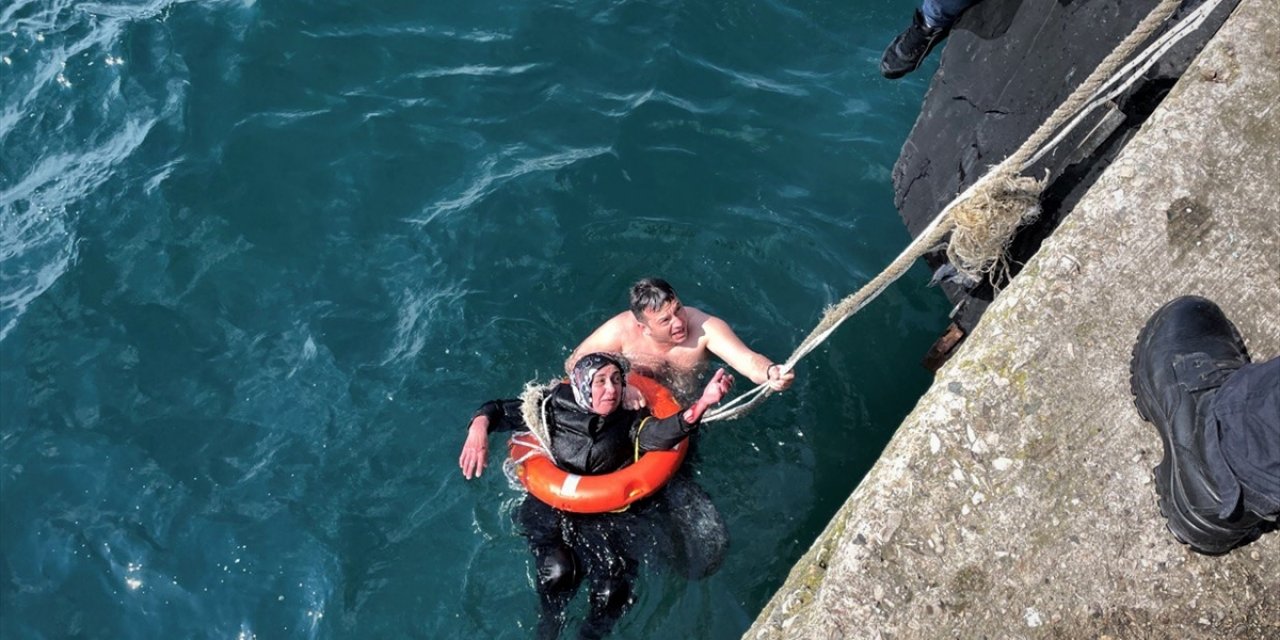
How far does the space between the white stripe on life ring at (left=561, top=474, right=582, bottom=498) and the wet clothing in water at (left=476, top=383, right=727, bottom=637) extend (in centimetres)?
15

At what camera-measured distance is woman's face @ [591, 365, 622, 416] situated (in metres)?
5.51

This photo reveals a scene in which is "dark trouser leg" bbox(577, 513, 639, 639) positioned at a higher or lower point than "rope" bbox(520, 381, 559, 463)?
lower

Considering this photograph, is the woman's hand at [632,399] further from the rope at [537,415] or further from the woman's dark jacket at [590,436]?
the rope at [537,415]

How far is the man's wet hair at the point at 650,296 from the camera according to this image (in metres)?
5.86

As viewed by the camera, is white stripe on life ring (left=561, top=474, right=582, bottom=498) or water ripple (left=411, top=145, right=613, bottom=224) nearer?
white stripe on life ring (left=561, top=474, right=582, bottom=498)

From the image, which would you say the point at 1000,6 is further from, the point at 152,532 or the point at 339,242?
the point at 152,532

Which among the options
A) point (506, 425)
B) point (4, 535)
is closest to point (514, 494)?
point (506, 425)

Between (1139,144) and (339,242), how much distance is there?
202 inches

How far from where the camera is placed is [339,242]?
23.2 ft

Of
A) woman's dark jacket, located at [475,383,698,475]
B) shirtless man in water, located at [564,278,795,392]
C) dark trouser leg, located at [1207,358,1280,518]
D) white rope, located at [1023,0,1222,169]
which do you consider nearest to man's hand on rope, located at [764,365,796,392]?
shirtless man in water, located at [564,278,795,392]

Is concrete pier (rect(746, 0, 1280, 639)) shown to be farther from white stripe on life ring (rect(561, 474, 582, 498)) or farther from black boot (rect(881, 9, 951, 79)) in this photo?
white stripe on life ring (rect(561, 474, 582, 498))

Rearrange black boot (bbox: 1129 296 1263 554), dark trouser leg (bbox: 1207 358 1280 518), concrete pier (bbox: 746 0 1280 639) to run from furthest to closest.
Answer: concrete pier (bbox: 746 0 1280 639) → black boot (bbox: 1129 296 1263 554) → dark trouser leg (bbox: 1207 358 1280 518)

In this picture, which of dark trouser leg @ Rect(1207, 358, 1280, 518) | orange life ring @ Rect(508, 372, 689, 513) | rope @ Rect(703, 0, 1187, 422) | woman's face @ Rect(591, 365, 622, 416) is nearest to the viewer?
dark trouser leg @ Rect(1207, 358, 1280, 518)

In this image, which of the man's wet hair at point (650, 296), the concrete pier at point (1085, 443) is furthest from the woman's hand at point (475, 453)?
the concrete pier at point (1085, 443)
